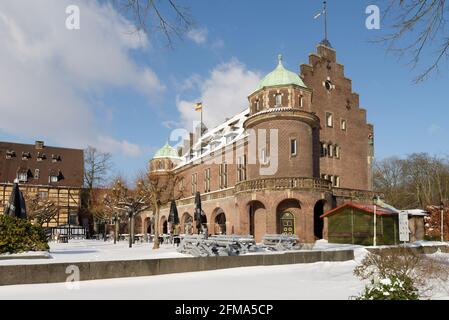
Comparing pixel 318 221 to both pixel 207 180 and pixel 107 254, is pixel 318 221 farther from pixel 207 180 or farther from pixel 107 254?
pixel 107 254

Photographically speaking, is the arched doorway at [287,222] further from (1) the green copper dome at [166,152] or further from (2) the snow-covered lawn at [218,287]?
(1) the green copper dome at [166,152]

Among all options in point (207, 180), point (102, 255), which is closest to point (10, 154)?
point (207, 180)

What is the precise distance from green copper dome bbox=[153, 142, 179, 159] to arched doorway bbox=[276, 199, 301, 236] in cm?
3137

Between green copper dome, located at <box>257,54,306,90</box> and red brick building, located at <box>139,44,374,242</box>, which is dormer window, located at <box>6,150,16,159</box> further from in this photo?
green copper dome, located at <box>257,54,306,90</box>

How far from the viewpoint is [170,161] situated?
189 feet

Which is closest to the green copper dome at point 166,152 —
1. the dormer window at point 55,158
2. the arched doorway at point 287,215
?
the dormer window at point 55,158

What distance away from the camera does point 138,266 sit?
12.2 meters

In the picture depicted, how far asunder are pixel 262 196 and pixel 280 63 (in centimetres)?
1216

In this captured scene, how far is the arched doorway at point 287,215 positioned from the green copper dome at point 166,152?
31.4m

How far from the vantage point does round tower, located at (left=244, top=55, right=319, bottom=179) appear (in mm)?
30156

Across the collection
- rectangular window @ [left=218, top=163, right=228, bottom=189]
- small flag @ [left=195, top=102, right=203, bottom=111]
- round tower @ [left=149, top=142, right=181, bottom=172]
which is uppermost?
small flag @ [left=195, top=102, right=203, bottom=111]

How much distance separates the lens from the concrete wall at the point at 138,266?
10.5 m


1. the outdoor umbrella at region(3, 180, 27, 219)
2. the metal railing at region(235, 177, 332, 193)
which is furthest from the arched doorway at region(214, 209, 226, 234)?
the outdoor umbrella at region(3, 180, 27, 219)
